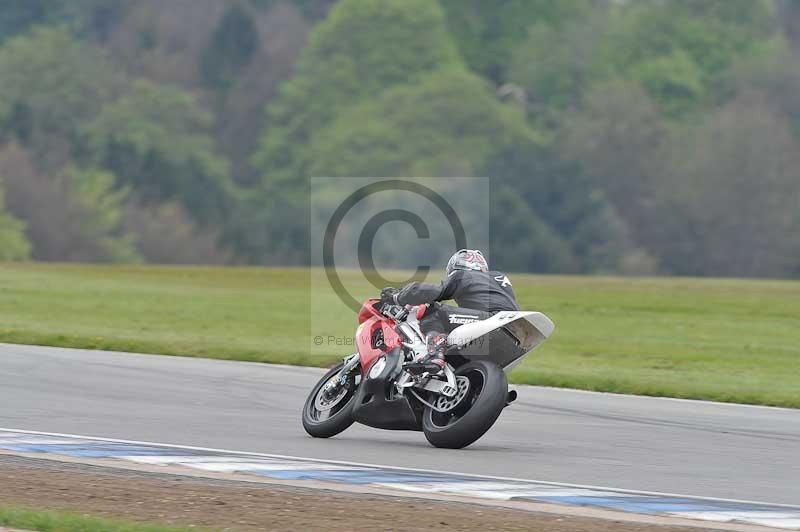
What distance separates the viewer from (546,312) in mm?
29000

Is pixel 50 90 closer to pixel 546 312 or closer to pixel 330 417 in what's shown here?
pixel 546 312

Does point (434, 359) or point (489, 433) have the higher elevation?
point (434, 359)

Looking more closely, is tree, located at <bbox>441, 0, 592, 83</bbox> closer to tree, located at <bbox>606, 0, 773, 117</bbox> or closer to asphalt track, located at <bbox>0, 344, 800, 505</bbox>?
tree, located at <bbox>606, 0, 773, 117</bbox>

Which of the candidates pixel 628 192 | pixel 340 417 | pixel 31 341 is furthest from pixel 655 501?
pixel 628 192

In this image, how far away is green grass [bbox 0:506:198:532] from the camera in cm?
819

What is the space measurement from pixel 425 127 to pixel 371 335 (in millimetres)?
79970

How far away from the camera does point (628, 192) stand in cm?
9019

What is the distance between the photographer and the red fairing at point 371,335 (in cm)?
1163

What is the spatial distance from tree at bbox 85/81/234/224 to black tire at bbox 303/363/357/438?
79.2m

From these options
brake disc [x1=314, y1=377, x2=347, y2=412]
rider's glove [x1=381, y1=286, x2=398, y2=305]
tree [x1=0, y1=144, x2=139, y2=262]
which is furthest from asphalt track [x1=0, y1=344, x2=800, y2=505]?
tree [x1=0, y1=144, x2=139, y2=262]

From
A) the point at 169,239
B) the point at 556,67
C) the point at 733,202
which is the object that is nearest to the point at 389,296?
the point at 733,202

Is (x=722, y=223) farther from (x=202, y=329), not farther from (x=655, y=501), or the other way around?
(x=655, y=501)

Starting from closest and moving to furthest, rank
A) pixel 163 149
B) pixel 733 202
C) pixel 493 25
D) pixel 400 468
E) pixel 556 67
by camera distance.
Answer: pixel 400 468, pixel 733 202, pixel 163 149, pixel 556 67, pixel 493 25

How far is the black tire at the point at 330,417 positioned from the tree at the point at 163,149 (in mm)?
79199
